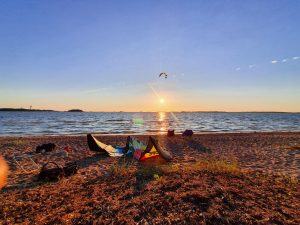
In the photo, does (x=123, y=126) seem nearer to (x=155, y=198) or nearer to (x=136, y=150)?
(x=136, y=150)

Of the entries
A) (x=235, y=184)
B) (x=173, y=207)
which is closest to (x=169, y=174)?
(x=235, y=184)

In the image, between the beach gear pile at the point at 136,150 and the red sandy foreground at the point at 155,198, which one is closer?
the red sandy foreground at the point at 155,198

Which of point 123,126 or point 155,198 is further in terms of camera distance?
point 123,126

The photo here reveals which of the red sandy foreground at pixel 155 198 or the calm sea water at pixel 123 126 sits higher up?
the red sandy foreground at pixel 155 198

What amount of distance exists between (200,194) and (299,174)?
19.7 ft

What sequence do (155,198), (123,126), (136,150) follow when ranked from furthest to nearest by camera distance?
(123,126)
(136,150)
(155,198)

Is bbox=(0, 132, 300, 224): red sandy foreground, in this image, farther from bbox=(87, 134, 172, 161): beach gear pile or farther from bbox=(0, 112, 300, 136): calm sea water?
bbox=(0, 112, 300, 136): calm sea water

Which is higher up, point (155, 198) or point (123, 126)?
point (155, 198)

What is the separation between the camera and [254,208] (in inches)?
229

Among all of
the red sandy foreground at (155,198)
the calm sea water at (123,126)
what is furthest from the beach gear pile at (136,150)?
the calm sea water at (123,126)

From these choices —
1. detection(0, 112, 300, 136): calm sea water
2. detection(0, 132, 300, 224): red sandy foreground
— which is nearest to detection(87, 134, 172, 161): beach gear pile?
detection(0, 132, 300, 224): red sandy foreground

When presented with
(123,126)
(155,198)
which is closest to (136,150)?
(155,198)

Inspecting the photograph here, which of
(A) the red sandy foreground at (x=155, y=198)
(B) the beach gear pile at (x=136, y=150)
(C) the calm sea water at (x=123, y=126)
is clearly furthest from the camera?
(C) the calm sea water at (x=123, y=126)

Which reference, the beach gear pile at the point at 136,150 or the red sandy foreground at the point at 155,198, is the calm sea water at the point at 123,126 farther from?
the red sandy foreground at the point at 155,198
